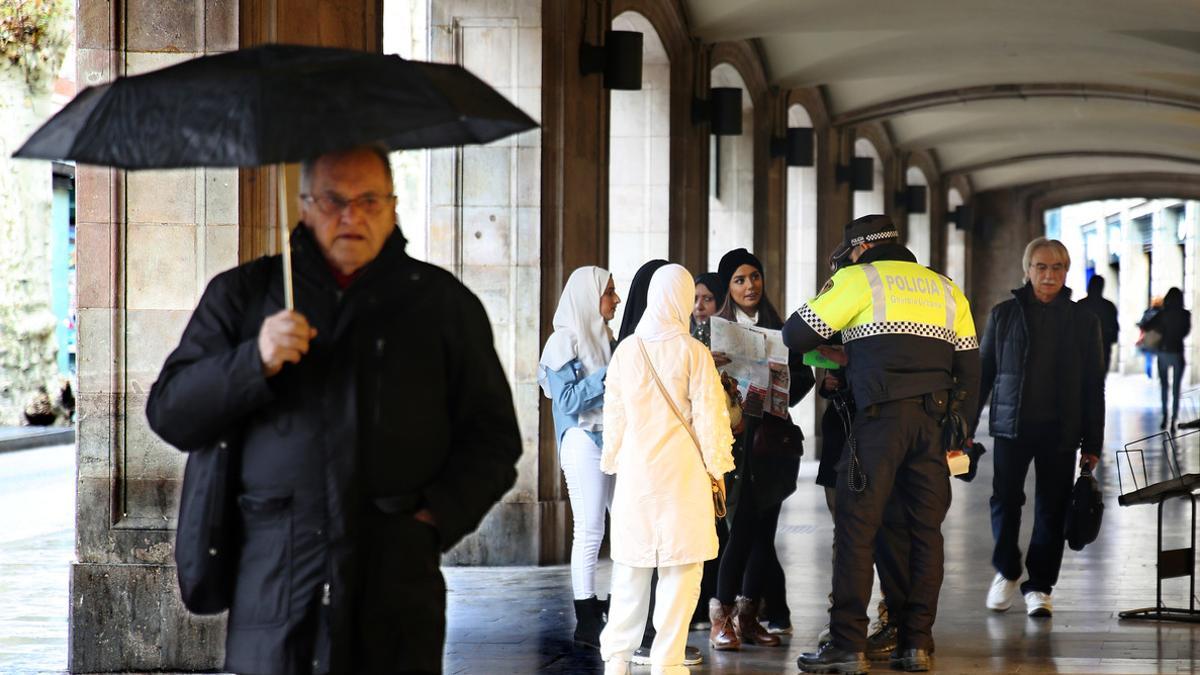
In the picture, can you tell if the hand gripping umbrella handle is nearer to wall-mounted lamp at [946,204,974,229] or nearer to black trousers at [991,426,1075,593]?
black trousers at [991,426,1075,593]

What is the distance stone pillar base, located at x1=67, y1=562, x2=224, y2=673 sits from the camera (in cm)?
→ 593

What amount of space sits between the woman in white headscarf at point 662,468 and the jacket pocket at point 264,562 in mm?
2679

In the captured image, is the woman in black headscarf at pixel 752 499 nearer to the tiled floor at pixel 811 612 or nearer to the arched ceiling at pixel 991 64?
the tiled floor at pixel 811 612

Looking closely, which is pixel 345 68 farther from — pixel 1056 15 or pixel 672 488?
Answer: pixel 1056 15

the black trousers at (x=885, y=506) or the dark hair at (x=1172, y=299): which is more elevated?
the dark hair at (x=1172, y=299)

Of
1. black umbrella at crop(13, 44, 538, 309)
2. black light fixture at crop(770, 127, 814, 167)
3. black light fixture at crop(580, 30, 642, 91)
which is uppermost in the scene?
black light fixture at crop(770, 127, 814, 167)

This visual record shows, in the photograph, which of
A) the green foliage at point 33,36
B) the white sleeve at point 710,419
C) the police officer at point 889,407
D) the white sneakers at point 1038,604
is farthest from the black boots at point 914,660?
the green foliage at point 33,36

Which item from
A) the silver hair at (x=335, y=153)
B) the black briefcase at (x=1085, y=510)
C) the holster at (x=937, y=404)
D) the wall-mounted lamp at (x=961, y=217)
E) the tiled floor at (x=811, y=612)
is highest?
the wall-mounted lamp at (x=961, y=217)

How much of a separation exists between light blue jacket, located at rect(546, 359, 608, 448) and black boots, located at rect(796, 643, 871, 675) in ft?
3.92

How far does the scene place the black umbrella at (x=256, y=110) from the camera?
2.94 metres

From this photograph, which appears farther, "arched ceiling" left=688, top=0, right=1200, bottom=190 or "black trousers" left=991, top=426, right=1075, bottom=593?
"arched ceiling" left=688, top=0, right=1200, bottom=190

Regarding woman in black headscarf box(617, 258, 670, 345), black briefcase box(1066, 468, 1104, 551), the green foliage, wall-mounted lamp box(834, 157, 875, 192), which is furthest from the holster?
the green foliage

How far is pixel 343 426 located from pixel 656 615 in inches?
112

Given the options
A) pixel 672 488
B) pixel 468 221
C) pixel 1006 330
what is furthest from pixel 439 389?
pixel 468 221
